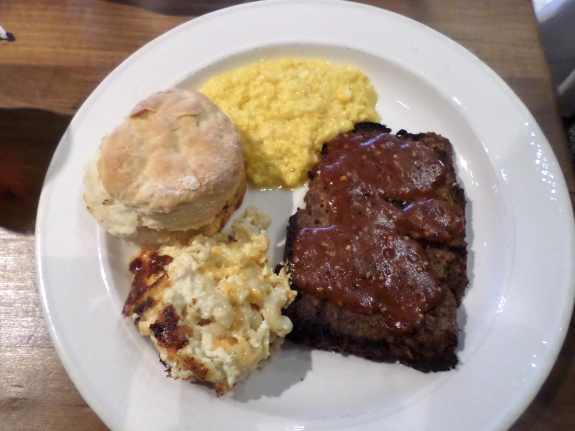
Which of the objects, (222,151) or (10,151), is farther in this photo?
(10,151)

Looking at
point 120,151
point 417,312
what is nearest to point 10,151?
point 120,151

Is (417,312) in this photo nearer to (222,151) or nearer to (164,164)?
(222,151)

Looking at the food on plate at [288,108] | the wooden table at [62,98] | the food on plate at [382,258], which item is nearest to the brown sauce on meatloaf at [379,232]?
the food on plate at [382,258]

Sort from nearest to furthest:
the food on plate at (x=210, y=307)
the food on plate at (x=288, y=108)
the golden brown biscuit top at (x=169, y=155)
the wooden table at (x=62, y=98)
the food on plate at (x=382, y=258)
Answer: the food on plate at (x=210, y=307), the golden brown biscuit top at (x=169, y=155), the food on plate at (x=382, y=258), the wooden table at (x=62, y=98), the food on plate at (x=288, y=108)

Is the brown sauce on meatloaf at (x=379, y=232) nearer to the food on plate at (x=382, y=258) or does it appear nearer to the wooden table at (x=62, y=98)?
the food on plate at (x=382, y=258)

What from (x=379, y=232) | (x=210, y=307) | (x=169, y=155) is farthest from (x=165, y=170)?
(x=379, y=232)
